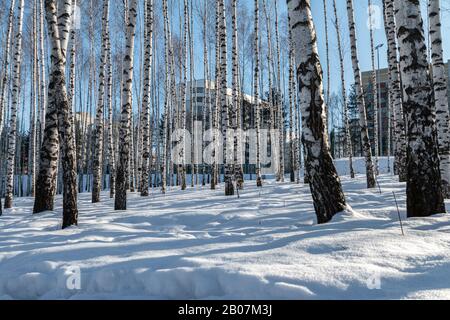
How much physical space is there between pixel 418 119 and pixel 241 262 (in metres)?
3.31

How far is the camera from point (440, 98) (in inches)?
249

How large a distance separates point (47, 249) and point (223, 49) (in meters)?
7.74

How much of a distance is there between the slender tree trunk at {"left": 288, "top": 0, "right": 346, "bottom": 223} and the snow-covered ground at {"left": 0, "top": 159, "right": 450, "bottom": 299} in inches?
10.5

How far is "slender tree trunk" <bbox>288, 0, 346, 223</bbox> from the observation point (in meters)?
4.27

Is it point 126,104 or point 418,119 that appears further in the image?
point 126,104

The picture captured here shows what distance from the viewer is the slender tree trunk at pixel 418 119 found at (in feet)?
A: 13.7

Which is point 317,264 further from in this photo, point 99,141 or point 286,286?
point 99,141

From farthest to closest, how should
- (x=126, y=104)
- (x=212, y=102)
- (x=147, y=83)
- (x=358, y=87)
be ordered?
(x=212, y=102) → (x=358, y=87) → (x=147, y=83) → (x=126, y=104)

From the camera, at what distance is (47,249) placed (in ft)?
11.7

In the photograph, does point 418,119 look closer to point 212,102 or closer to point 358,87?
point 358,87

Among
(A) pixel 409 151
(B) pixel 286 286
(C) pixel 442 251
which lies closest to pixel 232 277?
(B) pixel 286 286

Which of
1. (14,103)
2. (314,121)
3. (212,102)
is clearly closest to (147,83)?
(14,103)

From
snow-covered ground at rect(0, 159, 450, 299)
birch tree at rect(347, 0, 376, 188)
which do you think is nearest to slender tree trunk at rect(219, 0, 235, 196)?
birch tree at rect(347, 0, 376, 188)

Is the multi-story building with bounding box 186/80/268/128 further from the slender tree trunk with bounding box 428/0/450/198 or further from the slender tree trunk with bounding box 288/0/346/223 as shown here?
the slender tree trunk with bounding box 288/0/346/223
